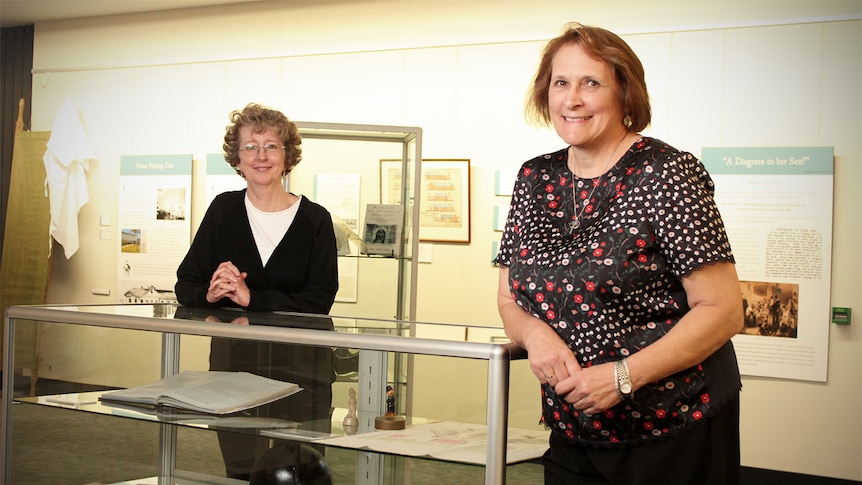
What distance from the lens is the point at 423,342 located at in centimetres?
185

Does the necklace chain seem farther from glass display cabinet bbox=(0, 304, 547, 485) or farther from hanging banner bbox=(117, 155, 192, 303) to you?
hanging banner bbox=(117, 155, 192, 303)

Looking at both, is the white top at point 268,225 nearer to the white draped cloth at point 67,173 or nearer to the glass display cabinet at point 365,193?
the glass display cabinet at point 365,193

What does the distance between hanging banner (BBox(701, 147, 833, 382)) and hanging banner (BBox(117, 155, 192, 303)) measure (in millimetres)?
4922

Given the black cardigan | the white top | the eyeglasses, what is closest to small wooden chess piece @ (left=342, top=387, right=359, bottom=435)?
the black cardigan

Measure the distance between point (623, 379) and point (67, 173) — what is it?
833 centimetres

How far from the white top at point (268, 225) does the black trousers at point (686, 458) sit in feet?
5.49

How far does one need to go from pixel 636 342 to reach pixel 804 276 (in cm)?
452

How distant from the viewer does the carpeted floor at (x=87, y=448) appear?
231cm

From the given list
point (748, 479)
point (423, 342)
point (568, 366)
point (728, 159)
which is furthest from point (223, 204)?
point (748, 479)

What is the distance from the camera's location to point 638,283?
1.82 meters

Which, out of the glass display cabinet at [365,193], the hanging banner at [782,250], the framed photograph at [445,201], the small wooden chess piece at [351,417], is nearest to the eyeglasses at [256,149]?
the small wooden chess piece at [351,417]

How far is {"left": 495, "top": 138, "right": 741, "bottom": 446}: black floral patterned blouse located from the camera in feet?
5.91

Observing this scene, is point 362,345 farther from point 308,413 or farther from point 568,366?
point 568,366

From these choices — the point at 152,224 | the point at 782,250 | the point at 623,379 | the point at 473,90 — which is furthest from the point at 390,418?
the point at 152,224
